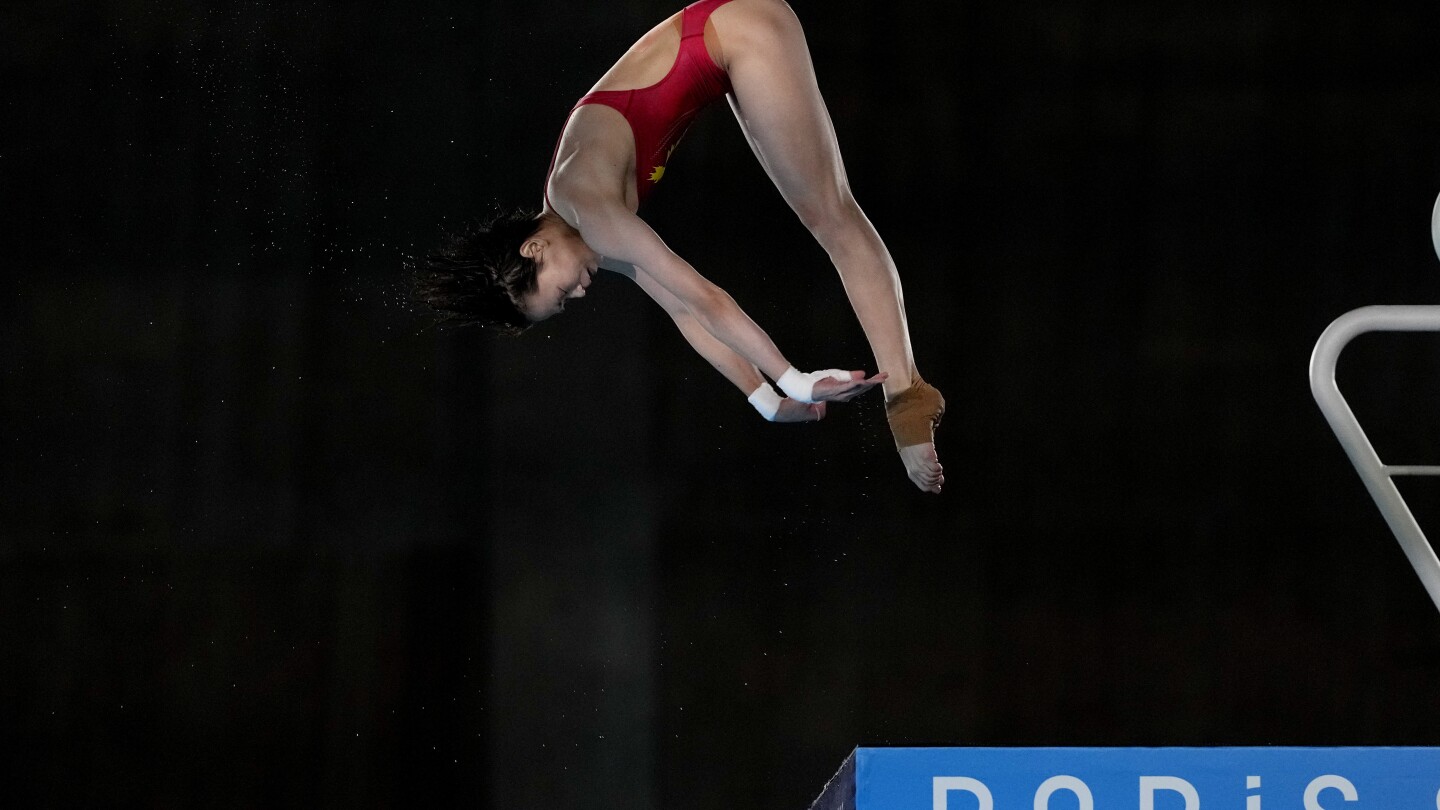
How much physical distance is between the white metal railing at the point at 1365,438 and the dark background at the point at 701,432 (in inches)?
105

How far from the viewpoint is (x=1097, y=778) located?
5.64ft

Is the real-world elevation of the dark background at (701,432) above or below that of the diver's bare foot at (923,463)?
above

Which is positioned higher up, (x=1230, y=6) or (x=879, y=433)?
(x=1230, y=6)

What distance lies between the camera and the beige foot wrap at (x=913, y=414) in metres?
Answer: 2.46

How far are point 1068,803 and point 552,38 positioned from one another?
332 centimetres

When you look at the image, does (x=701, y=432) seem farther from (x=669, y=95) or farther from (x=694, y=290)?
(x=694, y=290)

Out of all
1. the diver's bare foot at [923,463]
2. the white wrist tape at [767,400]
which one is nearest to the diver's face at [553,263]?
the white wrist tape at [767,400]

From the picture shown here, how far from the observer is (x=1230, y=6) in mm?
4430

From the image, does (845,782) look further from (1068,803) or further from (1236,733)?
(1236,733)

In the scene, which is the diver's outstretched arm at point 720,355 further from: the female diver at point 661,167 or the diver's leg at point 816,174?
the diver's leg at point 816,174

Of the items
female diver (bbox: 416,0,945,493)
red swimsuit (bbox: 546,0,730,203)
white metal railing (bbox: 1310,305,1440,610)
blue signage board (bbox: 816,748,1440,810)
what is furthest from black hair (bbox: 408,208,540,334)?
white metal railing (bbox: 1310,305,1440,610)

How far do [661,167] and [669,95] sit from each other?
0.42 ft

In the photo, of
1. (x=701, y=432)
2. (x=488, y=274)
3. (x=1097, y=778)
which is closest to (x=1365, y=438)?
(x=1097, y=778)

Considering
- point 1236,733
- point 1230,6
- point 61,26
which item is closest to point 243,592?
A: point 61,26
